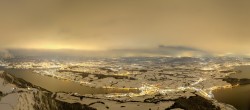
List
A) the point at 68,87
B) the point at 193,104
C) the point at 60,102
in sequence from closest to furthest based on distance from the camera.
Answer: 1. the point at 60,102
2. the point at 193,104
3. the point at 68,87

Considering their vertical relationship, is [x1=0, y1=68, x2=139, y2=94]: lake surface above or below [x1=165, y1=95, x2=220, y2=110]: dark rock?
below

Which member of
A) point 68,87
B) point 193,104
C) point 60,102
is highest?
point 60,102

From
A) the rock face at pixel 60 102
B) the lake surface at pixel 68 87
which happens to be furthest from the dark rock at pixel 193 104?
the lake surface at pixel 68 87

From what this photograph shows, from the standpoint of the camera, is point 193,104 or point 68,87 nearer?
point 193,104

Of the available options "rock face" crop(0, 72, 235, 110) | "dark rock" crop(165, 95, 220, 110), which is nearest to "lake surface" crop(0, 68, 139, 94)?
"rock face" crop(0, 72, 235, 110)

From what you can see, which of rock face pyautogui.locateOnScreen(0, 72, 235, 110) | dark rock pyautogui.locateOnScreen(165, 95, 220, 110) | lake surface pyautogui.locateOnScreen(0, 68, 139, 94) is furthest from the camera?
lake surface pyautogui.locateOnScreen(0, 68, 139, 94)

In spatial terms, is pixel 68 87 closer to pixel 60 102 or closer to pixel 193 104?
pixel 60 102

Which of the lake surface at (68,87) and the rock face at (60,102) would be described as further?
the lake surface at (68,87)

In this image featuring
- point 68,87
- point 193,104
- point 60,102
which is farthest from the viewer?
point 68,87

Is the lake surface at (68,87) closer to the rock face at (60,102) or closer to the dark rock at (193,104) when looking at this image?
the rock face at (60,102)

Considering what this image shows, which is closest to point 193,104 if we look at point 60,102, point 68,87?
point 60,102

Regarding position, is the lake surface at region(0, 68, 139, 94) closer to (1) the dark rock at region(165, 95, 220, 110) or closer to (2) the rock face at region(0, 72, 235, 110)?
(2) the rock face at region(0, 72, 235, 110)

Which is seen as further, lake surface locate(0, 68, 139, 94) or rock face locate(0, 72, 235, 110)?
lake surface locate(0, 68, 139, 94)
